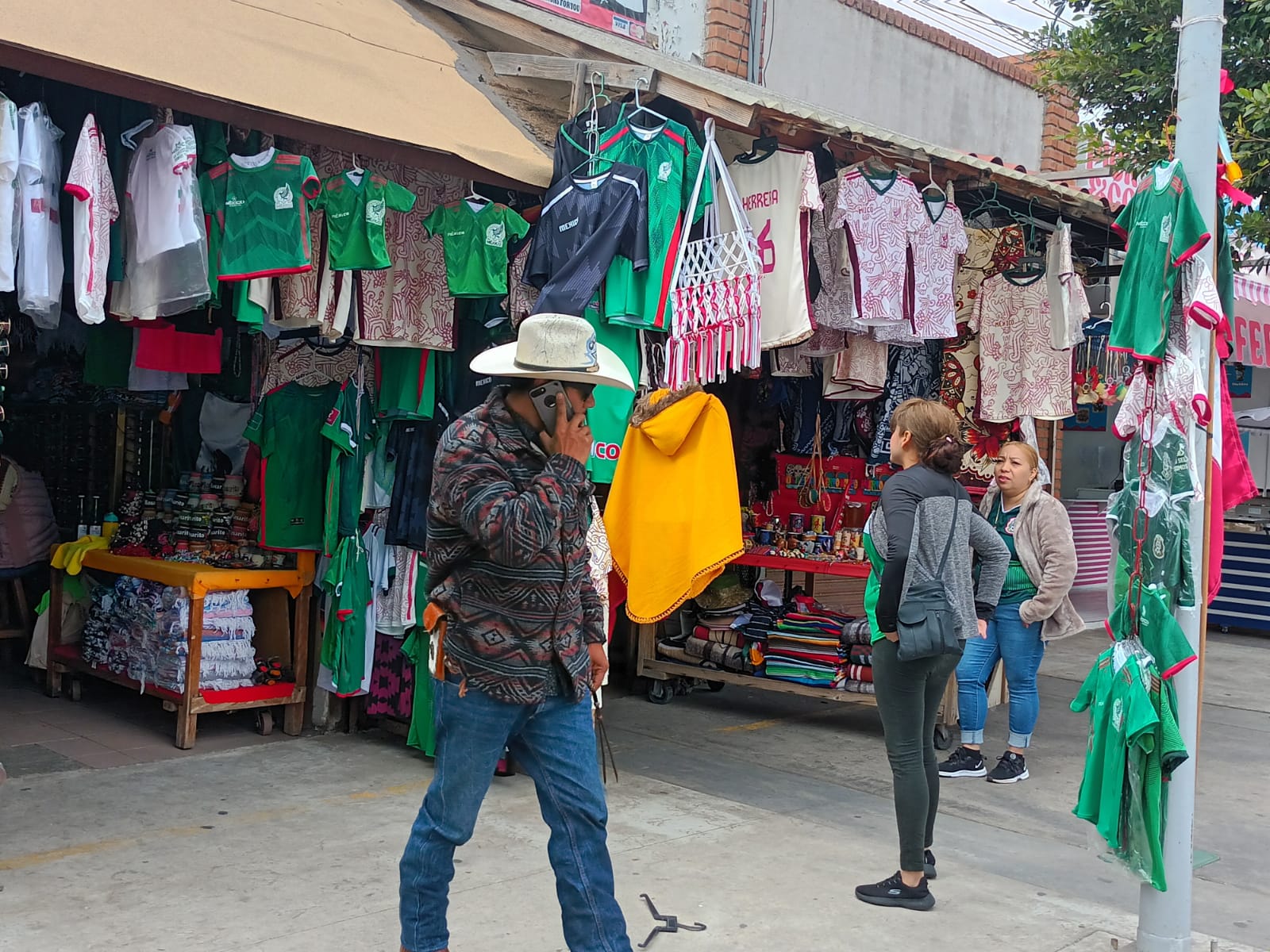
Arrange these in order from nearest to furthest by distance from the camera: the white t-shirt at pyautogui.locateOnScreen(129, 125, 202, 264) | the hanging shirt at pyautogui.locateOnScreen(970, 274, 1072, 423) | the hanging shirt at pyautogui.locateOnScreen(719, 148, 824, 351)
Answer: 1. the white t-shirt at pyautogui.locateOnScreen(129, 125, 202, 264)
2. the hanging shirt at pyautogui.locateOnScreen(719, 148, 824, 351)
3. the hanging shirt at pyautogui.locateOnScreen(970, 274, 1072, 423)

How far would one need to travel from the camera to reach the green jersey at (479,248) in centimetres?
529

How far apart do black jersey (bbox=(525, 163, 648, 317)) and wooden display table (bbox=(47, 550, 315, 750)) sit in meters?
2.25

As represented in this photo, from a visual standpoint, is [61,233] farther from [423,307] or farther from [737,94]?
[737,94]

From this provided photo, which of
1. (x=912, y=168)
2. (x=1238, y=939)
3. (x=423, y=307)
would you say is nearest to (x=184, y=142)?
(x=423, y=307)

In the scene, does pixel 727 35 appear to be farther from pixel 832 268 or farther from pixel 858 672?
pixel 858 672

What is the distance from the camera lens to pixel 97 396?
798 centimetres

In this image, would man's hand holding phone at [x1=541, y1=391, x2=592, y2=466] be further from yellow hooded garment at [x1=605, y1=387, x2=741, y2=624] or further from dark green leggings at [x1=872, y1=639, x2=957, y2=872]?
yellow hooded garment at [x1=605, y1=387, x2=741, y2=624]

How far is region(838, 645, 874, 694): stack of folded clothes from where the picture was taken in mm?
7141

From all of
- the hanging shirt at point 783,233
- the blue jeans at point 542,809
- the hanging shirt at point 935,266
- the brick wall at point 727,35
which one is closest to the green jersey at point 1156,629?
the blue jeans at point 542,809

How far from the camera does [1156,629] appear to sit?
156 inches

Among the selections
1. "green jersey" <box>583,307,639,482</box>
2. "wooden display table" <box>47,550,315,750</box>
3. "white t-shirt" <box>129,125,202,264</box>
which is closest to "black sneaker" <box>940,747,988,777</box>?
"green jersey" <box>583,307,639,482</box>

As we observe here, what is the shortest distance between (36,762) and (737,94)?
4430 mm

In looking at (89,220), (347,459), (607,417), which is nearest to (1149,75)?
(607,417)

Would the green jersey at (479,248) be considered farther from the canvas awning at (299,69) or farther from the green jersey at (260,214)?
the green jersey at (260,214)
